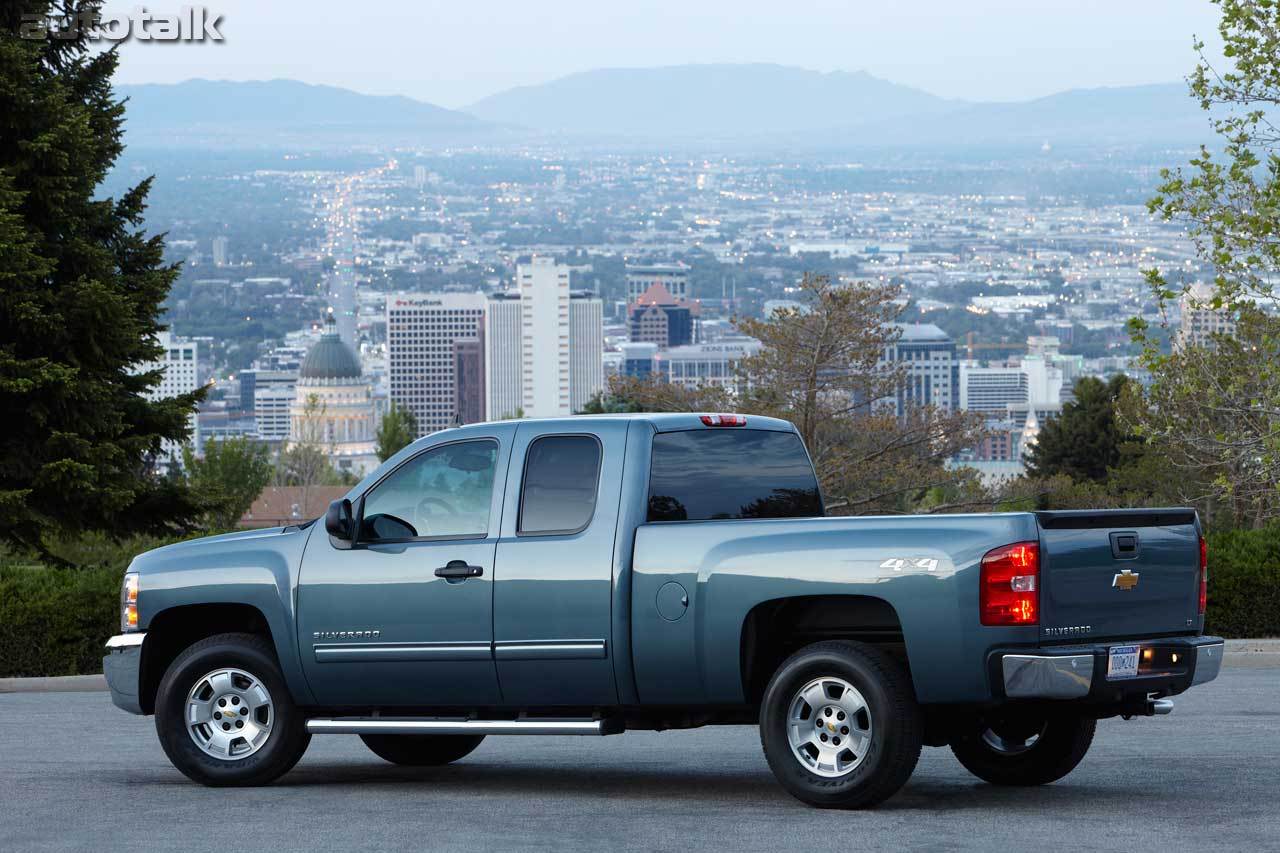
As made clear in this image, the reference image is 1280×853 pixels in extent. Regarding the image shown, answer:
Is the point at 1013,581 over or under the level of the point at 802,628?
over

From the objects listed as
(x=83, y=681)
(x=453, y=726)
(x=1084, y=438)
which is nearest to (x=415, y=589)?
(x=453, y=726)

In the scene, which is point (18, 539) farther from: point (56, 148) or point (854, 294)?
point (854, 294)

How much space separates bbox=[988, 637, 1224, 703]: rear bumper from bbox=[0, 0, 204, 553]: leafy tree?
1585 cm

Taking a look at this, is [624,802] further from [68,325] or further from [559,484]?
[68,325]

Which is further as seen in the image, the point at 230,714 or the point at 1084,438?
the point at 1084,438

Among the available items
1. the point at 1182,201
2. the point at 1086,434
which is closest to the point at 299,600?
the point at 1182,201

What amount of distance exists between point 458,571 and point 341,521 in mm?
686

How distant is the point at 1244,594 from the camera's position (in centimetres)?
1834

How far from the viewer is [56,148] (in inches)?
905

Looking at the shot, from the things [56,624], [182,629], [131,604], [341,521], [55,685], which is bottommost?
[55,685]

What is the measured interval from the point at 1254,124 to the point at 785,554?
1397 centimetres

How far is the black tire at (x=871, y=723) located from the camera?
877cm

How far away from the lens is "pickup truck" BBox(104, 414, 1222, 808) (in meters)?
8.73

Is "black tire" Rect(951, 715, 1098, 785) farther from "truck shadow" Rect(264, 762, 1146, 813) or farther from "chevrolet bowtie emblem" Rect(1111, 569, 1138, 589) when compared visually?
"chevrolet bowtie emblem" Rect(1111, 569, 1138, 589)
